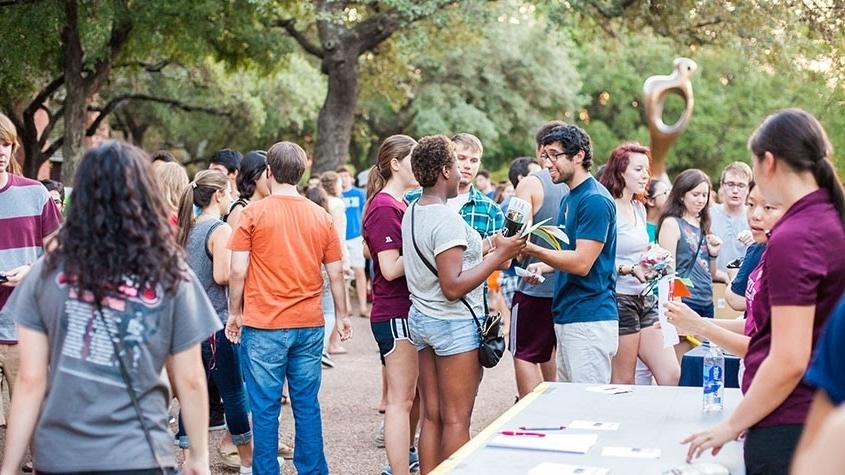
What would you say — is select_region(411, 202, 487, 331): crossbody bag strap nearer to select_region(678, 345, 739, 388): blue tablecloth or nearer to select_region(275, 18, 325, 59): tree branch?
select_region(678, 345, 739, 388): blue tablecloth

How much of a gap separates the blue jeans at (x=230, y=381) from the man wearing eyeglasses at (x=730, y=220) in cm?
400

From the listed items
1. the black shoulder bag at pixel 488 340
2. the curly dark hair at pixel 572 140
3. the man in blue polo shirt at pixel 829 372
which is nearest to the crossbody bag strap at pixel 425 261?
the black shoulder bag at pixel 488 340

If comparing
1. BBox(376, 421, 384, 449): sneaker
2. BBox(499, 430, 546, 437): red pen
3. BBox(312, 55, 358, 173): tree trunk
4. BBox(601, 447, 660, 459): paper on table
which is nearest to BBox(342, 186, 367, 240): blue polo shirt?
BBox(312, 55, 358, 173): tree trunk

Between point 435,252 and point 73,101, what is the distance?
14379mm

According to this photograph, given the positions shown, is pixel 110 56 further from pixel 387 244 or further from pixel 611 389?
pixel 611 389

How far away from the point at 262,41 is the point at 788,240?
1707 cm

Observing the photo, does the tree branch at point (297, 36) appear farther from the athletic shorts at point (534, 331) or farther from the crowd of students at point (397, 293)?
the athletic shorts at point (534, 331)

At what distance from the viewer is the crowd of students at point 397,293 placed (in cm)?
301

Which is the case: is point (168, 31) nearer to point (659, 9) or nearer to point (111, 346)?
point (659, 9)

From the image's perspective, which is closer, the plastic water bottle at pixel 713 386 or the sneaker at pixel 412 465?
the plastic water bottle at pixel 713 386

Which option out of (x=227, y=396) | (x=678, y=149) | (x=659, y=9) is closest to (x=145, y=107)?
(x=659, y=9)

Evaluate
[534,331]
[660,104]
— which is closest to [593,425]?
[534,331]

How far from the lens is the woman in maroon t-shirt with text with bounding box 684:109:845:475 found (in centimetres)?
291

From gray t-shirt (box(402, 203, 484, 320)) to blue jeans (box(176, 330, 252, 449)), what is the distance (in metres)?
1.50
